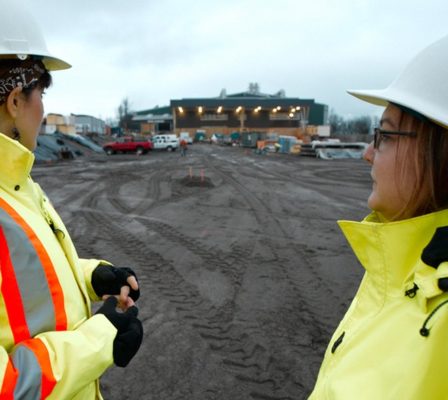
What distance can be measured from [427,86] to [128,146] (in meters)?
32.2

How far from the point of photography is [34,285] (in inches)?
49.1

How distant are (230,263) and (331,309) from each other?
2.00m

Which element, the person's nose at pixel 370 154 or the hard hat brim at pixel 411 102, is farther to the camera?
the person's nose at pixel 370 154

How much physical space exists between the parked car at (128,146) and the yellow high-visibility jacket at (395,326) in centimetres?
3195

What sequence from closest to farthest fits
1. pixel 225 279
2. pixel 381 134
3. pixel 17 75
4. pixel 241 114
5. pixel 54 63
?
pixel 381 134 < pixel 17 75 < pixel 54 63 < pixel 225 279 < pixel 241 114

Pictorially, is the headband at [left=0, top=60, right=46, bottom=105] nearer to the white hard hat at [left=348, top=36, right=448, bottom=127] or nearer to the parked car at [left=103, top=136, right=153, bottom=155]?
the white hard hat at [left=348, top=36, right=448, bottom=127]

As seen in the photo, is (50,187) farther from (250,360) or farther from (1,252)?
(1,252)

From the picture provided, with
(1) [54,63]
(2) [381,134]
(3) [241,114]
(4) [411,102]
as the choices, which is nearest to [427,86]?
(4) [411,102]

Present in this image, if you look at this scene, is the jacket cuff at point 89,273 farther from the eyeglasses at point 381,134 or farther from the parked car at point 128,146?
the parked car at point 128,146

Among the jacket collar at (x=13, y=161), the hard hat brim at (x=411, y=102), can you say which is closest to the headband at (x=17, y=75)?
the jacket collar at (x=13, y=161)

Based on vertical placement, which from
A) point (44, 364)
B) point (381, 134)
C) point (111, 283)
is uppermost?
point (381, 134)

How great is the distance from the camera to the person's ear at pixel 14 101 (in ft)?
4.78

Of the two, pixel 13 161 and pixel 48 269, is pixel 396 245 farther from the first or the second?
pixel 13 161

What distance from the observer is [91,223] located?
8.45 m
